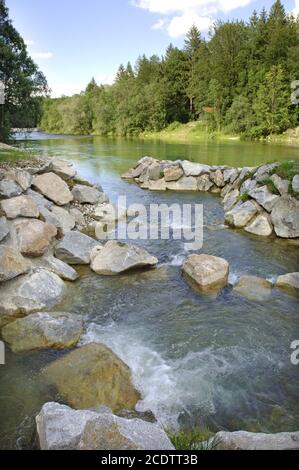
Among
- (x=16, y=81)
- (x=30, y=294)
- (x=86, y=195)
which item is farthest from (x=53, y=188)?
(x=16, y=81)

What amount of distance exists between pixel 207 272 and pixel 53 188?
8109 millimetres

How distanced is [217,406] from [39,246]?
6.78 metres

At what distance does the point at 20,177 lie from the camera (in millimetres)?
13508

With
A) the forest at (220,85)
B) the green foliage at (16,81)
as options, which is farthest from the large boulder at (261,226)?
the forest at (220,85)

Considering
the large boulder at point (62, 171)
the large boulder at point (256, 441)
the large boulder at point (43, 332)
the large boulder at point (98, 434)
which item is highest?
the large boulder at point (62, 171)

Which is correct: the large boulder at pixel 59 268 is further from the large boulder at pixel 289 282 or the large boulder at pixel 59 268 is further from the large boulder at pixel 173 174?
the large boulder at pixel 173 174

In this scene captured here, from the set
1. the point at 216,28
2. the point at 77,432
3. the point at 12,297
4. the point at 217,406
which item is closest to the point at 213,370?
the point at 217,406

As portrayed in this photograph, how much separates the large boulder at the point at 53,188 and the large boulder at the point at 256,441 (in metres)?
11.9

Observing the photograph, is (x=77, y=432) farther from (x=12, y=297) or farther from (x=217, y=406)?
(x=12, y=297)

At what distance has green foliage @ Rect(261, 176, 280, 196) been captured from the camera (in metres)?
14.8

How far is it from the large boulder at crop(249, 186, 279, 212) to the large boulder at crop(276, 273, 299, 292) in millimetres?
5226

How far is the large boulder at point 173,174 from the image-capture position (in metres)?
22.6

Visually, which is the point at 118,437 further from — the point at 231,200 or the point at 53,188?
the point at 231,200

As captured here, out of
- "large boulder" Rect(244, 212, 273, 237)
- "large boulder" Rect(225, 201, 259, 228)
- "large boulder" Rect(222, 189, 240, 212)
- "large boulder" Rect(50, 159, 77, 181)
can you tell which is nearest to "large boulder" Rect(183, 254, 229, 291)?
"large boulder" Rect(244, 212, 273, 237)
